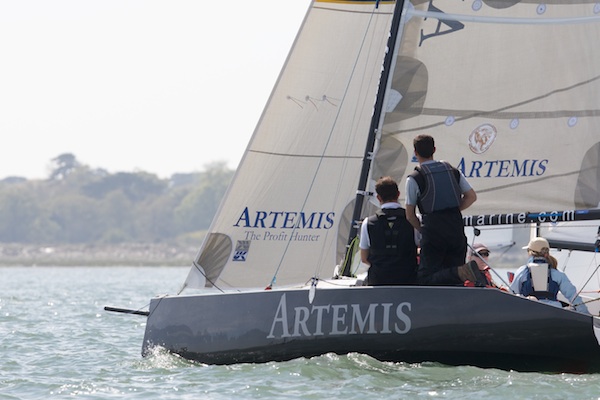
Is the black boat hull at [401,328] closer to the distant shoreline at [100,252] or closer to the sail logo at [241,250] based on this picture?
the sail logo at [241,250]

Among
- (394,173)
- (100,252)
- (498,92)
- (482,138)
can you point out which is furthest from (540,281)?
(100,252)

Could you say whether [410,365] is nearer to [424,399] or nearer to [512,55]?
[424,399]

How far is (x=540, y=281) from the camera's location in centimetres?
873

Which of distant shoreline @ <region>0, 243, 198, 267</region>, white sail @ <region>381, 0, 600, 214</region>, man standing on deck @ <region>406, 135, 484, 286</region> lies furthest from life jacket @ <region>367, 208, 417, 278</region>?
distant shoreline @ <region>0, 243, 198, 267</region>

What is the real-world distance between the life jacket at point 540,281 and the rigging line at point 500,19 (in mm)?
2258

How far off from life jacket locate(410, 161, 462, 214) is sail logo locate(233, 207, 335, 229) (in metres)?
2.26

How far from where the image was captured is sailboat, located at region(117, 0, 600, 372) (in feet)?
27.4

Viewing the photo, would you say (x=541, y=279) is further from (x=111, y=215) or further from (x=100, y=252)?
(x=111, y=215)

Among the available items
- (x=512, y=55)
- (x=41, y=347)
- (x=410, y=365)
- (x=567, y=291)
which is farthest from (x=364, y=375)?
(x=41, y=347)

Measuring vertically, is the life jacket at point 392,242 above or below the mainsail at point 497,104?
below

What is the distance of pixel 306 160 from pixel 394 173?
976 mm

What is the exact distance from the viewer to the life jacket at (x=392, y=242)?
28.0 ft

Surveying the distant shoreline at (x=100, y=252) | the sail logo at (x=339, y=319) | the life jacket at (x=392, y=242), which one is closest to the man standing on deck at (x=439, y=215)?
the life jacket at (x=392, y=242)

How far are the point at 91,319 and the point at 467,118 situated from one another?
305 inches
